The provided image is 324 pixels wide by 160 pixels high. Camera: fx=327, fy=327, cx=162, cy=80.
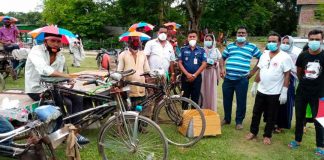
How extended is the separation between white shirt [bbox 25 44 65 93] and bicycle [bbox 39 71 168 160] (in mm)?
303

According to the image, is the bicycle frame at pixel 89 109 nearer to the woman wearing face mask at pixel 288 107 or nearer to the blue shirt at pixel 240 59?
the blue shirt at pixel 240 59

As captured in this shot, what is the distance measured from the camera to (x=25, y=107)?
4.20 meters

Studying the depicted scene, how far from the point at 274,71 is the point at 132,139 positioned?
2529 millimetres

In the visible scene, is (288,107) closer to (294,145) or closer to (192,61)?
(294,145)

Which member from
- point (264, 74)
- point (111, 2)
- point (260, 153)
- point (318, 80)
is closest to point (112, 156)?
point (260, 153)

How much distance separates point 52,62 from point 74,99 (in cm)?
60

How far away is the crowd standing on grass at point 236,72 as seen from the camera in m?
4.46

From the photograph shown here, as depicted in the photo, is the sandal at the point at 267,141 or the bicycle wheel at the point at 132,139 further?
the sandal at the point at 267,141

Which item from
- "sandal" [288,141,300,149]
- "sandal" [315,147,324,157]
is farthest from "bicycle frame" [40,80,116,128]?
"sandal" [315,147,324,157]

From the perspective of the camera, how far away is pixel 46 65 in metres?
4.19

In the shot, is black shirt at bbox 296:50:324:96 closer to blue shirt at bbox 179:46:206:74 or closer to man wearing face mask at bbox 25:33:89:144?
blue shirt at bbox 179:46:206:74

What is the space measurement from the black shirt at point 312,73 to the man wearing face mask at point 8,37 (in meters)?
7.69

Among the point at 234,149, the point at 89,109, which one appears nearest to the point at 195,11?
the point at 234,149

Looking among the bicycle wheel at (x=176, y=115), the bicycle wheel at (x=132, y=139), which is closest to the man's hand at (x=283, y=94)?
the bicycle wheel at (x=176, y=115)
